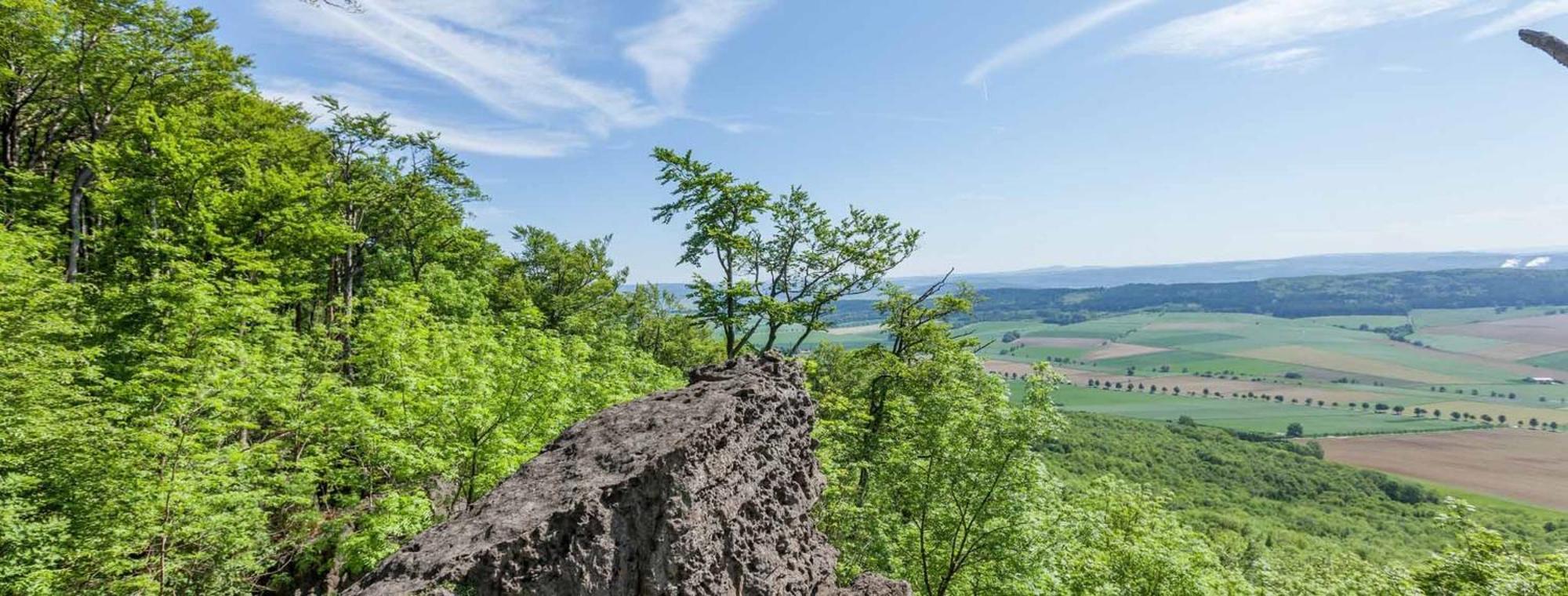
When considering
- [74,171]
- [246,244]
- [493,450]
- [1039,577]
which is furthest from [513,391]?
[74,171]

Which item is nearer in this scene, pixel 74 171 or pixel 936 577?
pixel 936 577

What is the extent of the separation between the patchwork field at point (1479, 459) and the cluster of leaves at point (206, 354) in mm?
116258

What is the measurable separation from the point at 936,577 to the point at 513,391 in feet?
45.8

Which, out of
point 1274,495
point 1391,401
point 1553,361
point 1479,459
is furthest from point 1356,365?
point 1274,495

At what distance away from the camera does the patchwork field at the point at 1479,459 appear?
82938 millimetres

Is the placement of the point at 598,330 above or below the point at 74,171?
below

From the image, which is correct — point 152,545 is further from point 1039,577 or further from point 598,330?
point 598,330

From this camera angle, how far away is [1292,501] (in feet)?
285

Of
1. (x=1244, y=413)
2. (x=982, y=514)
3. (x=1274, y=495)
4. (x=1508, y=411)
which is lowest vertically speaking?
(x=1274, y=495)

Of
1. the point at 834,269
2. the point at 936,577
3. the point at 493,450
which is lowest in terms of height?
the point at 936,577

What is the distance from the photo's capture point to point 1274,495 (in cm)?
9031

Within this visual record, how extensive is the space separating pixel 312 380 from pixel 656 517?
49.0 feet

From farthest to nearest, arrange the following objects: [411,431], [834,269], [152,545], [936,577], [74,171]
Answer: [834,269] < [74,171] < [936,577] < [411,431] < [152,545]

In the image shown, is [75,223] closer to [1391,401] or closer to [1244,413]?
[1244,413]
